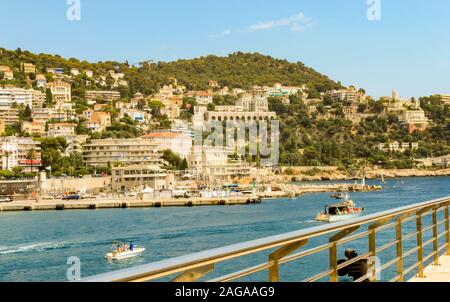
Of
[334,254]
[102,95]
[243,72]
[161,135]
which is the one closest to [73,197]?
[161,135]

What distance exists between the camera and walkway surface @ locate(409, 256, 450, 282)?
434cm

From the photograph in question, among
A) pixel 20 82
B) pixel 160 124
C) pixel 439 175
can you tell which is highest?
pixel 20 82

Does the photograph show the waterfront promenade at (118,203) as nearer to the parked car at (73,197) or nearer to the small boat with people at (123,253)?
the parked car at (73,197)

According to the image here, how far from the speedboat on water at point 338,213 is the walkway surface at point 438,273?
95.9 feet

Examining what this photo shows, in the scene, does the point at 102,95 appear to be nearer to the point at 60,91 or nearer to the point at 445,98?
the point at 60,91

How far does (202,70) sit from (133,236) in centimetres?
14368

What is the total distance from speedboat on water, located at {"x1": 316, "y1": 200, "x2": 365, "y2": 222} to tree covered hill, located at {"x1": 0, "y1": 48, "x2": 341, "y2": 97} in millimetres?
88049

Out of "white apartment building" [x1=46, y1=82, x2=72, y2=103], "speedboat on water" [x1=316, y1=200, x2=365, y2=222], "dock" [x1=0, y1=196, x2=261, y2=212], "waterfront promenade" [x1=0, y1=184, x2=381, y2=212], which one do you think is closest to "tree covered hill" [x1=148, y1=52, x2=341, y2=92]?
"white apartment building" [x1=46, y1=82, x2=72, y2=103]

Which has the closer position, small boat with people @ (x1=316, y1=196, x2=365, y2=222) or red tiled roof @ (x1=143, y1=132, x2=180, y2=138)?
small boat with people @ (x1=316, y1=196, x2=365, y2=222)

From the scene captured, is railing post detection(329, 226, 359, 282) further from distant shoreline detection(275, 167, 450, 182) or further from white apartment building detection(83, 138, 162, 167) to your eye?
distant shoreline detection(275, 167, 450, 182)
